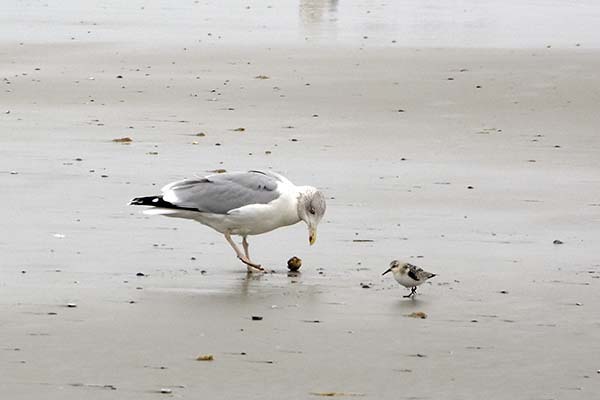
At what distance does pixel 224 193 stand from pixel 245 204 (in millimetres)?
161

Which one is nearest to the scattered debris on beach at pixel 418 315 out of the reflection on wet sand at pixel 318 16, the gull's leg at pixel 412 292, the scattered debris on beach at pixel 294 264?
the gull's leg at pixel 412 292

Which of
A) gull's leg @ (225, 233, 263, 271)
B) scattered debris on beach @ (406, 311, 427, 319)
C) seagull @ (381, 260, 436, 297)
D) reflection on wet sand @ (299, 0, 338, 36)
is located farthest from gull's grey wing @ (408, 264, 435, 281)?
reflection on wet sand @ (299, 0, 338, 36)

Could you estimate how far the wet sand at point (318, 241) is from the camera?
6914 mm

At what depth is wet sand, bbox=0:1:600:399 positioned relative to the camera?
6.91 metres

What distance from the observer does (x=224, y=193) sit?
356 inches

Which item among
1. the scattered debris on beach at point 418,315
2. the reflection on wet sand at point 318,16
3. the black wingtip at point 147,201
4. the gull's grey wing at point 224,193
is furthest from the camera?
the reflection on wet sand at point 318,16

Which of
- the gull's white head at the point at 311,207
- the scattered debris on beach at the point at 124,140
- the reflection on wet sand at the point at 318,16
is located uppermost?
the gull's white head at the point at 311,207

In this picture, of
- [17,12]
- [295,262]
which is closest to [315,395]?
[295,262]

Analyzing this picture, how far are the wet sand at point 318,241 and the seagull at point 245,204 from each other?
0.30 meters

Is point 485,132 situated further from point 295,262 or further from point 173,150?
point 295,262

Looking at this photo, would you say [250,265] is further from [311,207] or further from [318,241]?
[318,241]

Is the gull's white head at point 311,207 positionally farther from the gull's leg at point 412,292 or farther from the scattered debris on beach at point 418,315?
the scattered debris on beach at point 418,315

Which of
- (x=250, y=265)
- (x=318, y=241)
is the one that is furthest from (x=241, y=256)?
(x=318, y=241)

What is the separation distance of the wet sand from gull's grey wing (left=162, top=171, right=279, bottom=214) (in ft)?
1.27
